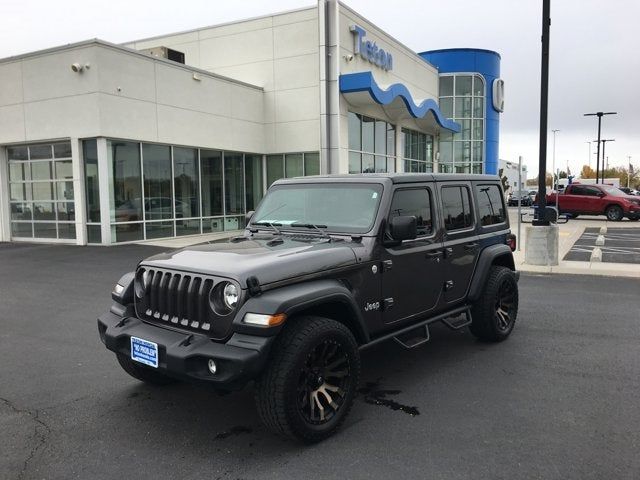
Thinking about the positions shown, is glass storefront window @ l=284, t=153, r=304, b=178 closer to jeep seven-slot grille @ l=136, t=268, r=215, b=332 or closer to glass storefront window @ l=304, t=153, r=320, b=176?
glass storefront window @ l=304, t=153, r=320, b=176

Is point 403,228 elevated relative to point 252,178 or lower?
lower

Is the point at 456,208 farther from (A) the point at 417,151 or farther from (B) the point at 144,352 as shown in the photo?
(A) the point at 417,151

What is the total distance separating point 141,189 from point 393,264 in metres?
13.6

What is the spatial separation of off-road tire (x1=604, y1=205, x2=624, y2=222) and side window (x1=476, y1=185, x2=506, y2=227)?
2201cm

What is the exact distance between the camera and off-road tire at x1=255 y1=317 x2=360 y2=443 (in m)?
3.43

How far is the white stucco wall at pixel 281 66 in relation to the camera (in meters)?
20.5

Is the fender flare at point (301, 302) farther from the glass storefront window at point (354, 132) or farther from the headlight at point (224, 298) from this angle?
the glass storefront window at point (354, 132)

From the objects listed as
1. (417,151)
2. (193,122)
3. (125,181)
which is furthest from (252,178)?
(417,151)

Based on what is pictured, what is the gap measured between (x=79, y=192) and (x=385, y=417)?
45.8ft

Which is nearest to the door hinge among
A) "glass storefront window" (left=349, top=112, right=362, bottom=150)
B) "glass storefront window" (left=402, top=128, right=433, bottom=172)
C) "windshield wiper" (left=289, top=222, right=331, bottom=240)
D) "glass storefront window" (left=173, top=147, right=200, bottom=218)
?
"windshield wiper" (left=289, top=222, right=331, bottom=240)

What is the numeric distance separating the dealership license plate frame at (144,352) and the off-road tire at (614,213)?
26.2 metres

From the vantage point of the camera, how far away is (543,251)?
11641mm

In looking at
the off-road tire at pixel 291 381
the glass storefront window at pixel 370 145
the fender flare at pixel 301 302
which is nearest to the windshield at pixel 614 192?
the glass storefront window at pixel 370 145

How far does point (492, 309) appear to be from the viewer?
5.78m
